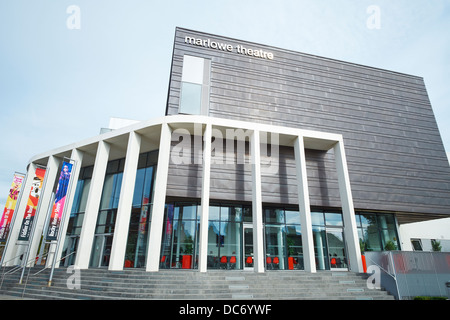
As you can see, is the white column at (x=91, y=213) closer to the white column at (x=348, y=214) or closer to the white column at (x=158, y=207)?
the white column at (x=158, y=207)

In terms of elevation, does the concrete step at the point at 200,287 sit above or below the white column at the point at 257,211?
below

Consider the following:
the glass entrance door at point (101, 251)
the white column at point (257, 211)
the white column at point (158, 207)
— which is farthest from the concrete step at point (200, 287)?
the glass entrance door at point (101, 251)

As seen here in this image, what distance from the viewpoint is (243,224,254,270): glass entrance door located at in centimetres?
1502

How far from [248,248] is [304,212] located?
4.09 m

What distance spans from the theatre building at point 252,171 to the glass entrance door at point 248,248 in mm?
62

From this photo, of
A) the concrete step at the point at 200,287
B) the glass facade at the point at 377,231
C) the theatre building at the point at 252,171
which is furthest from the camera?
the glass facade at the point at 377,231

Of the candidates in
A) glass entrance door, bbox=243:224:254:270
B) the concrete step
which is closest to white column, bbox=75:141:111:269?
the concrete step

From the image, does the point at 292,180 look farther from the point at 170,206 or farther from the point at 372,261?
the point at 170,206

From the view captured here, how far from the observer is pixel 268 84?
1877 centimetres

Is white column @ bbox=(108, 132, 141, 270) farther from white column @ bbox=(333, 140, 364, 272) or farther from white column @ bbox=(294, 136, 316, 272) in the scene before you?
white column @ bbox=(333, 140, 364, 272)

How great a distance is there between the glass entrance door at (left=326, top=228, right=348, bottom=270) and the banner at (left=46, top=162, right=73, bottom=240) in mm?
15780

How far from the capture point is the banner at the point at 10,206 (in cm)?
1683

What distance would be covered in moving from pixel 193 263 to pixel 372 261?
9076mm

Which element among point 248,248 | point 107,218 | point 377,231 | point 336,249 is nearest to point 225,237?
point 248,248
